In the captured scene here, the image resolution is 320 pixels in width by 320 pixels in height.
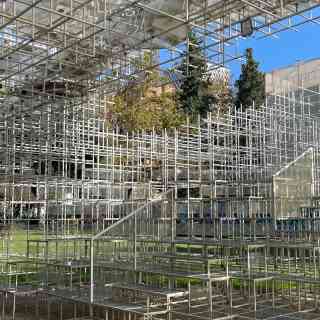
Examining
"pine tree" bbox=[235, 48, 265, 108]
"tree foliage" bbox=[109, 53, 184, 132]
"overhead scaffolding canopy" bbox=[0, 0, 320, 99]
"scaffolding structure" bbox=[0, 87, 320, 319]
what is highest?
"pine tree" bbox=[235, 48, 265, 108]

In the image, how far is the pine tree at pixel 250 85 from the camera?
41125mm

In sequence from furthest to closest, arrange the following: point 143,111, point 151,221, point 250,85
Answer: point 250,85, point 143,111, point 151,221

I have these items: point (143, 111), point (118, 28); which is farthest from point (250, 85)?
point (118, 28)

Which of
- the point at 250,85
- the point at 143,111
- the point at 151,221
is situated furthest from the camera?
the point at 250,85

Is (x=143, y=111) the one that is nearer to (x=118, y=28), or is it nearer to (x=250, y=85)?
(x=250, y=85)

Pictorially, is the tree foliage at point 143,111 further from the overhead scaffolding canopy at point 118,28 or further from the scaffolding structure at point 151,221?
the overhead scaffolding canopy at point 118,28

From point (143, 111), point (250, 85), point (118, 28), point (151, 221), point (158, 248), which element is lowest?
point (158, 248)

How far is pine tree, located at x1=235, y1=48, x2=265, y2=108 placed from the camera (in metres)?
41.1

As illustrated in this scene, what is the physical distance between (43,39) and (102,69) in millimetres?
1824

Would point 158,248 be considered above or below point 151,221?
below

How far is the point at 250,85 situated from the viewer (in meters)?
41.5

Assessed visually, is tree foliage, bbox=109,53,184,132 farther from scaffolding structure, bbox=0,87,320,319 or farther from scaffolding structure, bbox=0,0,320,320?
scaffolding structure, bbox=0,0,320,320

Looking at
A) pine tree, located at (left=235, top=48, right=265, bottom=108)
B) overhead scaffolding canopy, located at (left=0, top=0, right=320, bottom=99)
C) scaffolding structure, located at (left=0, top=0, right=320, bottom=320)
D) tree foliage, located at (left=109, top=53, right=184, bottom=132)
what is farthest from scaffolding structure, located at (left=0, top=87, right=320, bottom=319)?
pine tree, located at (left=235, top=48, right=265, bottom=108)

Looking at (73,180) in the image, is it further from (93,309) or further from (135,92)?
(135,92)
